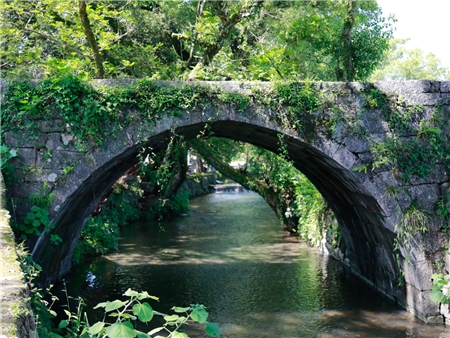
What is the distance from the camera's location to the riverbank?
107 inches

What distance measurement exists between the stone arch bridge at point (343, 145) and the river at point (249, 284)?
32.4 inches

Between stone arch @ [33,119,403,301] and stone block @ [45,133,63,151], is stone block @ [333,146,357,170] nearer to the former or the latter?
stone arch @ [33,119,403,301]

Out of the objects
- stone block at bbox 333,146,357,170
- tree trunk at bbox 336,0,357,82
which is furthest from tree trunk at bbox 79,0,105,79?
tree trunk at bbox 336,0,357,82

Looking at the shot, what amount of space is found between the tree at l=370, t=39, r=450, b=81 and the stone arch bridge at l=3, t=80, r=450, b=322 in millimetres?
39148

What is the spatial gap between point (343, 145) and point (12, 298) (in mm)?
4753

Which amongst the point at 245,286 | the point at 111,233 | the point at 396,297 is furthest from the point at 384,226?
the point at 111,233

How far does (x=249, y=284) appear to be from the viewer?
8.65m

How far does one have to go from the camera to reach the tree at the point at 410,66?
147ft

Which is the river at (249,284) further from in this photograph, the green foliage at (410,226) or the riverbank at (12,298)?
the riverbank at (12,298)

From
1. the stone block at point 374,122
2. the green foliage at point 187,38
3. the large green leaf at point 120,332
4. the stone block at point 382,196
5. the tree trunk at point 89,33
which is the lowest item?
the large green leaf at point 120,332

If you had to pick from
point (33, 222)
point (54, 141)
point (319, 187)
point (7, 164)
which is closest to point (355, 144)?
point (319, 187)

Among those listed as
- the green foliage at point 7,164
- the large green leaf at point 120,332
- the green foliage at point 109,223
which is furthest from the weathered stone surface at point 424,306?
the green foliage at point 109,223

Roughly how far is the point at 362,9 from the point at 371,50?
452 centimetres

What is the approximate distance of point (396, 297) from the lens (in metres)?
7.58
